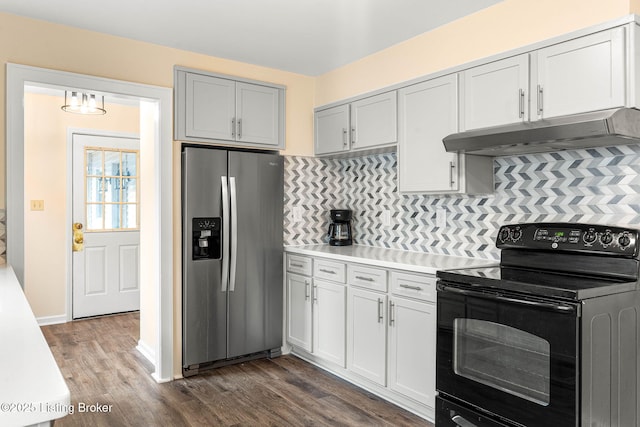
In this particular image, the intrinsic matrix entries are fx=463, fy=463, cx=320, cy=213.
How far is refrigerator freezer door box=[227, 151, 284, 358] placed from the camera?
368 centimetres

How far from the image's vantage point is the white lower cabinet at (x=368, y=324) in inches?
107

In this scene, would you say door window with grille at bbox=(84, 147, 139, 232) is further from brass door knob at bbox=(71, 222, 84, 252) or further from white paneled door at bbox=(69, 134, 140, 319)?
brass door knob at bbox=(71, 222, 84, 252)

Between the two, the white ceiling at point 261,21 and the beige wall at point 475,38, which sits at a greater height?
the white ceiling at point 261,21

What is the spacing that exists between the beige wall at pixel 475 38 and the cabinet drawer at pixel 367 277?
4.49 feet

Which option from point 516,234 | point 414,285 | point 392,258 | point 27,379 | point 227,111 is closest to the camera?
point 27,379

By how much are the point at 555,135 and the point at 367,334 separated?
1.71 meters

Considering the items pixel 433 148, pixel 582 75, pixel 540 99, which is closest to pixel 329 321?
pixel 433 148

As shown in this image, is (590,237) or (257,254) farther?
(257,254)

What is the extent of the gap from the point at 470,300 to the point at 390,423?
987mm

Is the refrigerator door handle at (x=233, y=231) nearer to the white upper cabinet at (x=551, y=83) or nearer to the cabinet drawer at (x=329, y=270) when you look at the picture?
the cabinet drawer at (x=329, y=270)

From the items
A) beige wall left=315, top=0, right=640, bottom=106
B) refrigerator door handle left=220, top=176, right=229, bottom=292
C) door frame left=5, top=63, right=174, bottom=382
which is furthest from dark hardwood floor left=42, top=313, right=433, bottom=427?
beige wall left=315, top=0, right=640, bottom=106

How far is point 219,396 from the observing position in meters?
3.12

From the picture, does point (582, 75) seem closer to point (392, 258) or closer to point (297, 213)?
point (392, 258)

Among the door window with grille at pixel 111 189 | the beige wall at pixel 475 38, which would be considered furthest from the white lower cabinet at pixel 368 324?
the door window with grille at pixel 111 189
